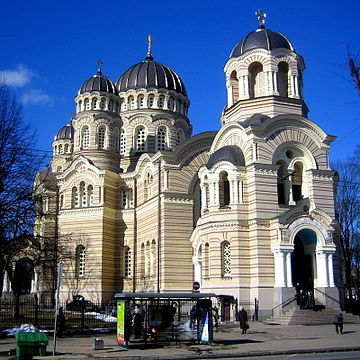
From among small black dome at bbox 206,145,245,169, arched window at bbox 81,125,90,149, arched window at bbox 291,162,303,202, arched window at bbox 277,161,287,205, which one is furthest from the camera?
arched window at bbox 81,125,90,149

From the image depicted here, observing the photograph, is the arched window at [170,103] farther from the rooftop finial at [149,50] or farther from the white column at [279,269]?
the white column at [279,269]

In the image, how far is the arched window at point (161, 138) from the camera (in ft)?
157

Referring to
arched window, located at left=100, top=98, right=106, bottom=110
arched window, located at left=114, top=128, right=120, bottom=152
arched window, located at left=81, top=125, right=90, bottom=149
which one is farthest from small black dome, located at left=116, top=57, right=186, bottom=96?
arched window, located at left=81, top=125, right=90, bottom=149

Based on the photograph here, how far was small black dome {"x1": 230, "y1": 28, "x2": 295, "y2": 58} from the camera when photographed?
117ft

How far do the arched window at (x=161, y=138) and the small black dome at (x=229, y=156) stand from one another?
14.2 meters

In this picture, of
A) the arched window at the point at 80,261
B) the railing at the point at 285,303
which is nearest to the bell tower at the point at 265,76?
the railing at the point at 285,303

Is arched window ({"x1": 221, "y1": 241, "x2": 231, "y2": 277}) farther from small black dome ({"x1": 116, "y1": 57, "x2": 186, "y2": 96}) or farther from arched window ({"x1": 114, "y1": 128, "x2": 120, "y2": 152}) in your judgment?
small black dome ({"x1": 116, "y1": 57, "x2": 186, "y2": 96})

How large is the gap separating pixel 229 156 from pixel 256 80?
7.07m

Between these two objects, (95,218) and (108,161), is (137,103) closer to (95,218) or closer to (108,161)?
(108,161)

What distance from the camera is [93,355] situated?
17359 millimetres

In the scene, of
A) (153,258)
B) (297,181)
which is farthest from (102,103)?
(297,181)

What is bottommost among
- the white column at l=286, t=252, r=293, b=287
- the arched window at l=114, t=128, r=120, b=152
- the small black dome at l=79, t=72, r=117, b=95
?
the white column at l=286, t=252, r=293, b=287

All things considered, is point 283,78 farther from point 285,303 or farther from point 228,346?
point 228,346

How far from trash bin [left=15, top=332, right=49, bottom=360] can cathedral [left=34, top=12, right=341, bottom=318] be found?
383 inches
